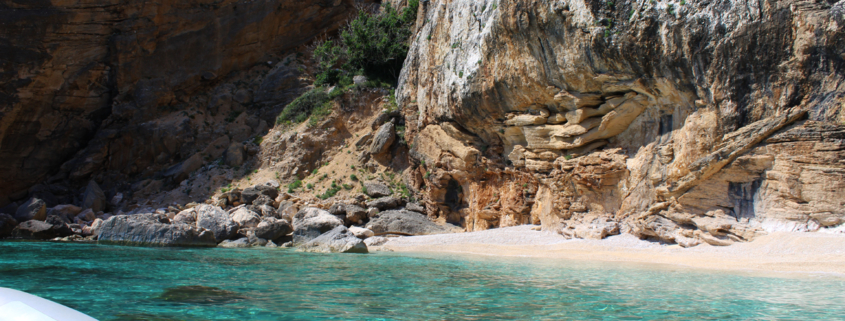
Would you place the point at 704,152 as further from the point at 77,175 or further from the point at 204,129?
the point at 77,175

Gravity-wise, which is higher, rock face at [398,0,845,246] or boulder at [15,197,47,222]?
rock face at [398,0,845,246]

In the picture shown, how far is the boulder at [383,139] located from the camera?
67.7 feet

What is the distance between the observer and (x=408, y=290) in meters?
6.48

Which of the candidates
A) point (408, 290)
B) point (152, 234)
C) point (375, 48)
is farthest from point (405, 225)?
point (375, 48)

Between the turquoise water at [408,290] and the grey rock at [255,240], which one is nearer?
the turquoise water at [408,290]

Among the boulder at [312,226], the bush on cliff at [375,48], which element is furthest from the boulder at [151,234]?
the bush on cliff at [375,48]

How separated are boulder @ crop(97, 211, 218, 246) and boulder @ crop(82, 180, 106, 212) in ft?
26.7

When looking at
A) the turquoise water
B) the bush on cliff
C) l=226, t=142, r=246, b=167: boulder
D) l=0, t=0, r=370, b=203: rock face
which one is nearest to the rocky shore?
l=226, t=142, r=246, b=167: boulder

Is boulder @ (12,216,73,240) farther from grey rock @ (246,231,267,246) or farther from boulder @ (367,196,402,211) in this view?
boulder @ (367,196,402,211)

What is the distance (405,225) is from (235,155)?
10878 millimetres

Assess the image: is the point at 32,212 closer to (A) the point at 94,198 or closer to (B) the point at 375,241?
(A) the point at 94,198

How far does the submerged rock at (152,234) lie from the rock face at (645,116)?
323 inches

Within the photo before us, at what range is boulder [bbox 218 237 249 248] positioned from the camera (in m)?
14.0

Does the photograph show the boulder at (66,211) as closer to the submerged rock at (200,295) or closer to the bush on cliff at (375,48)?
the bush on cliff at (375,48)
